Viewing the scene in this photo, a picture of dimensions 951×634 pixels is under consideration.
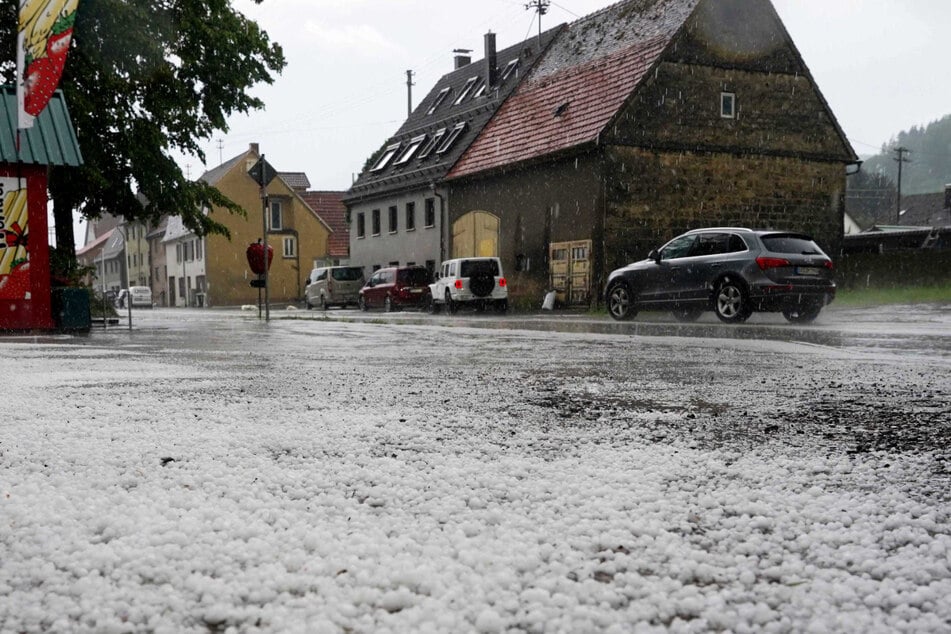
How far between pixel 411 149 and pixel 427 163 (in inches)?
116

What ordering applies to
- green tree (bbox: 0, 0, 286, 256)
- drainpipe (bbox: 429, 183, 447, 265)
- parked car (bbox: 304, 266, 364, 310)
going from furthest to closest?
parked car (bbox: 304, 266, 364, 310)
drainpipe (bbox: 429, 183, 447, 265)
green tree (bbox: 0, 0, 286, 256)

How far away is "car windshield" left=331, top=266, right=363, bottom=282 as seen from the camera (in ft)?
120

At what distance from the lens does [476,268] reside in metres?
26.8

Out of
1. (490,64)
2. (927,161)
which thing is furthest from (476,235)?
(927,161)

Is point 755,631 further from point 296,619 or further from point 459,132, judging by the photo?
point 459,132

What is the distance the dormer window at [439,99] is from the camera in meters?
39.6

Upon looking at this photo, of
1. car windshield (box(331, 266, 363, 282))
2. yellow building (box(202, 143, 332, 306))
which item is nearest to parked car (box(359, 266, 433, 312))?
car windshield (box(331, 266, 363, 282))

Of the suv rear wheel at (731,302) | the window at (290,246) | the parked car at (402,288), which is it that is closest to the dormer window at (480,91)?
the parked car at (402,288)

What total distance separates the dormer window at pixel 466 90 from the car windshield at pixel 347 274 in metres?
7.86

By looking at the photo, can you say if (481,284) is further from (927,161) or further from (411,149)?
(927,161)

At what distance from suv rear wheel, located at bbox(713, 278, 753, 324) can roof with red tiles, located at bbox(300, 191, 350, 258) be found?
151 ft

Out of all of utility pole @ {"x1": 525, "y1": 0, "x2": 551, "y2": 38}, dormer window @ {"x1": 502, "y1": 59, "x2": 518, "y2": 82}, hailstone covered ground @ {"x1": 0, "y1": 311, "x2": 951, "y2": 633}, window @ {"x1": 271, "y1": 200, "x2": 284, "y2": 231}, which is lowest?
hailstone covered ground @ {"x1": 0, "y1": 311, "x2": 951, "y2": 633}

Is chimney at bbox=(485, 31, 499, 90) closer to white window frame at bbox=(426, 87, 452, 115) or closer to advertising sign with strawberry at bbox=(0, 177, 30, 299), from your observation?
white window frame at bbox=(426, 87, 452, 115)

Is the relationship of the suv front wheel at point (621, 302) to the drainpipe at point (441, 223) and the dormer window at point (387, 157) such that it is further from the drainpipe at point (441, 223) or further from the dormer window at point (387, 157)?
the dormer window at point (387, 157)
